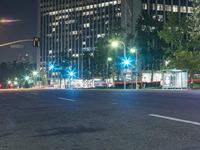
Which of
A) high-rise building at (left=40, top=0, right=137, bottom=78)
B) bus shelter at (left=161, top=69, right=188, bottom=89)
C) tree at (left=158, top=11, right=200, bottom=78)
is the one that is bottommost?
bus shelter at (left=161, top=69, right=188, bottom=89)

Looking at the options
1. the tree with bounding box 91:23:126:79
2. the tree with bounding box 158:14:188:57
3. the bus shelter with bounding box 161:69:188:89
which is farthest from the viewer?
the tree with bounding box 91:23:126:79

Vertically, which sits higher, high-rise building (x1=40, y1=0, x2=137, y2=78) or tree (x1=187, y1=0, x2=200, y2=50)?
high-rise building (x1=40, y1=0, x2=137, y2=78)

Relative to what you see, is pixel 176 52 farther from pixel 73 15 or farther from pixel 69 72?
pixel 73 15

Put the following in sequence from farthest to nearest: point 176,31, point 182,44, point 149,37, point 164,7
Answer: point 164,7, point 149,37, point 182,44, point 176,31

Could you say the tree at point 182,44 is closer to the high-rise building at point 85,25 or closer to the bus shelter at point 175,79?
the bus shelter at point 175,79

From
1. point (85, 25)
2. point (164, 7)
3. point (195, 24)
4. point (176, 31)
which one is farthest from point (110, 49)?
point (85, 25)

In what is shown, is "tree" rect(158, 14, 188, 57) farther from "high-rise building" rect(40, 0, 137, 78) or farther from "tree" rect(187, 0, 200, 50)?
"high-rise building" rect(40, 0, 137, 78)

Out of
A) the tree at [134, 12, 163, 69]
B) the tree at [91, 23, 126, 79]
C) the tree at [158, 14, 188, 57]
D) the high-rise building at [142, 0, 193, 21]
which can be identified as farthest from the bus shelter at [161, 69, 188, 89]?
the high-rise building at [142, 0, 193, 21]

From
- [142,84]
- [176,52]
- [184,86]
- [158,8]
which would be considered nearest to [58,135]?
[184,86]

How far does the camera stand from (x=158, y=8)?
465 ft

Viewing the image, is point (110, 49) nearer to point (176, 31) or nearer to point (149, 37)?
point (149, 37)

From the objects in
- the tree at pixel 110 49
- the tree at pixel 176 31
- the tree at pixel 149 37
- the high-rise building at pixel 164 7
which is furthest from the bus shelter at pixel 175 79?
the high-rise building at pixel 164 7

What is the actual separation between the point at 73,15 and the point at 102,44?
10991 centimetres

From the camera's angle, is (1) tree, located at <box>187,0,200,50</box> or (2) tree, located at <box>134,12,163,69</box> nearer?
(1) tree, located at <box>187,0,200,50</box>
